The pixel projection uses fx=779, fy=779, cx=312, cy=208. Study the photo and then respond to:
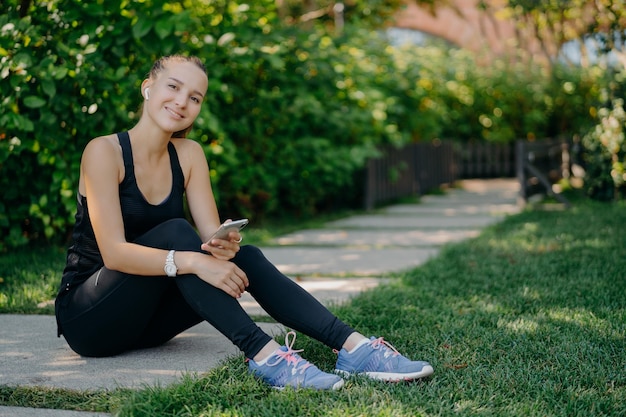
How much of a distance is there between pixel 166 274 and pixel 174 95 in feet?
2.32

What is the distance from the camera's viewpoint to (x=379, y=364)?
2.64 meters

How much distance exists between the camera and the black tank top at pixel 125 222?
288cm

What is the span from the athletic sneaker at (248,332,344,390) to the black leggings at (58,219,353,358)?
0.22ft

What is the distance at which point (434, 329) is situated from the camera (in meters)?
3.29

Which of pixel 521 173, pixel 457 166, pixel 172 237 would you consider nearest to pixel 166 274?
pixel 172 237

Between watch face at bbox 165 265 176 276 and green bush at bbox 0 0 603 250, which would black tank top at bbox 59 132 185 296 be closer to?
watch face at bbox 165 265 176 276

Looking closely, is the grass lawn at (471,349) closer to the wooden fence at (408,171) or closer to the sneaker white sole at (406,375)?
the sneaker white sole at (406,375)

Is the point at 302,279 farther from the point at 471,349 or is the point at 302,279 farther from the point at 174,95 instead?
the point at 174,95

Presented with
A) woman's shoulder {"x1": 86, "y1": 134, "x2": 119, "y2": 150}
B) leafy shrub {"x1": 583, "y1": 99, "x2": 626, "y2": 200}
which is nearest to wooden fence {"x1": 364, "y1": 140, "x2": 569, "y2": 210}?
leafy shrub {"x1": 583, "y1": 99, "x2": 626, "y2": 200}

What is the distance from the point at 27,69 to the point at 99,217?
2.00m

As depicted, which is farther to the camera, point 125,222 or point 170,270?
point 125,222

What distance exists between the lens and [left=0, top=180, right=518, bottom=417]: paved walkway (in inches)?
107

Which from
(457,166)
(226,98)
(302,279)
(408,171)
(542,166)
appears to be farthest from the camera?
(457,166)

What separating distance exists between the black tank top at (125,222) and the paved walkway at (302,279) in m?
0.34
